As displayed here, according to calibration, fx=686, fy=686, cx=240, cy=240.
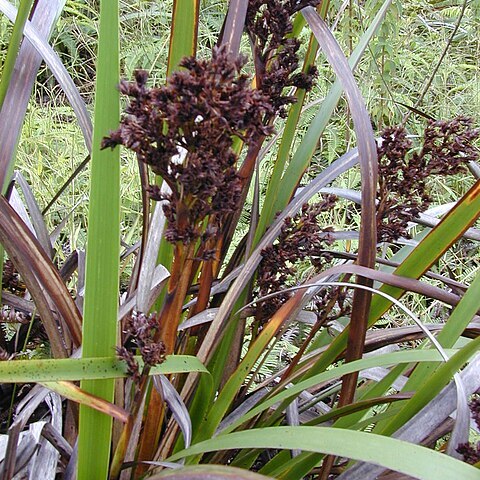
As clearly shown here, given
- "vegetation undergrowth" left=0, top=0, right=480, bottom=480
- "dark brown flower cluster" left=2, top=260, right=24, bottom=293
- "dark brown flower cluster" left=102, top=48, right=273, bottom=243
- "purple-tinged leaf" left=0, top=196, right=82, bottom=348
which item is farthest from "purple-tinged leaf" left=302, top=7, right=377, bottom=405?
"dark brown flower cluster" left=2, top=260, right=24, bottom=293

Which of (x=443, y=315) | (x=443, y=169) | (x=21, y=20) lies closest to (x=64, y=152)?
(x=443, y=315)

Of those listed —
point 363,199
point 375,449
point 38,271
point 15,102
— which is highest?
point 15,102

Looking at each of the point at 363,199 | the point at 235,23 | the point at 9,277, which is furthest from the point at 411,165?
the point at 9,277

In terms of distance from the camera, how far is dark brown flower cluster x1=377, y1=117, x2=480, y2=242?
1000 millimetres

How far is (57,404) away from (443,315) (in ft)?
5.00

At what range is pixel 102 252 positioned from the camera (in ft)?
2.47

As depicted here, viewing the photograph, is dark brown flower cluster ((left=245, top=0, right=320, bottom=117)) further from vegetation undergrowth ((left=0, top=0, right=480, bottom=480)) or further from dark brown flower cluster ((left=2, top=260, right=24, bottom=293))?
dark brown flower cluster ((left=2, top=260, right=24, bottom=293))

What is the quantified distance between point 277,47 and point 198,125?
1.02 ft

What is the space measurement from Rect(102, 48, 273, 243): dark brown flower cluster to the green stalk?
0.06 meters

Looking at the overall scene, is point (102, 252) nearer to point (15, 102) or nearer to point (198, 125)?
point (198, 125)

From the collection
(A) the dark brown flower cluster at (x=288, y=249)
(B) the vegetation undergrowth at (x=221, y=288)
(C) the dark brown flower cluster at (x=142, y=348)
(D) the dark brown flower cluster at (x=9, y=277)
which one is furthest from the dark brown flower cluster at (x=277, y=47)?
(D) the dark brown flower cluster at (x=9, y=277)

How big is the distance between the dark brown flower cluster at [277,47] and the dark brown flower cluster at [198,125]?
21 centimetres

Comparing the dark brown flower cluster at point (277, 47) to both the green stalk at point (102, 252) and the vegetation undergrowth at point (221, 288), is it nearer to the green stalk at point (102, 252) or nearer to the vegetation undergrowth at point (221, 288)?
the vegetation undergrowth at point (221, 288)

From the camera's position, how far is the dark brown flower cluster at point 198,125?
0.67 metres
